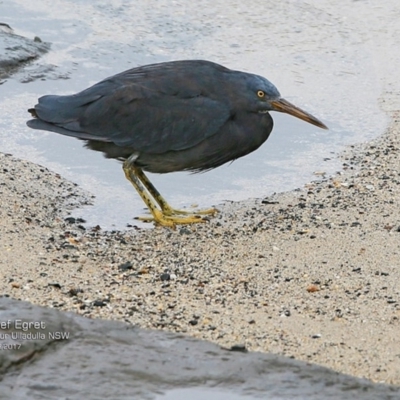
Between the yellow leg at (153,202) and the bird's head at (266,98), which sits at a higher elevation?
the bird's head at (266,98)

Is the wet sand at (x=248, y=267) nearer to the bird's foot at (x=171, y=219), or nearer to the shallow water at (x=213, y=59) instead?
the bird's foot at (x=171, y=219)

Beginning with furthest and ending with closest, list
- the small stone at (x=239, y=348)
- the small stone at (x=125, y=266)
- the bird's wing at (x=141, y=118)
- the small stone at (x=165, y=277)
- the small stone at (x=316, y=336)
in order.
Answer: the bird's wing at (x=141, y=118) → the small stone at (x=125, y=266) → the small stone at (x=165, y=277) → the small stone at (x=316, y=336) → the small stone at (x=239, y=348)

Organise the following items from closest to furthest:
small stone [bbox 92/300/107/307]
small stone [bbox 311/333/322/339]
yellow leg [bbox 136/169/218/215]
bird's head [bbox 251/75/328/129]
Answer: small stone [bbox 311/333/322/339] < small stone [bbox 92/300/107/307] < bird's head [bbox 251/75/328/129] < yellow leg [bbox 136/169/218/215]

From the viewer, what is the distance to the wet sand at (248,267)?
160 inches

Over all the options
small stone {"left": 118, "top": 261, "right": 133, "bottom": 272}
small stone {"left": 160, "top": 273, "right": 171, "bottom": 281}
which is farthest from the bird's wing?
small stone {"left": 160, "top": 273, "right": 171, "bottom": 281}

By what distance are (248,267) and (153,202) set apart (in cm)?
135

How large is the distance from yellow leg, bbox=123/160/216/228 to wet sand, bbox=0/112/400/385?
0.41 feet

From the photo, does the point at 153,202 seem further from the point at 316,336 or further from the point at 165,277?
the point at 316,336

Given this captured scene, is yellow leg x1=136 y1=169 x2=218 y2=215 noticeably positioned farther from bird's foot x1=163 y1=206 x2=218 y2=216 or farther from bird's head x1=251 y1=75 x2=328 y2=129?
bird's head x1=251 y1=75 x2=328 y2=129

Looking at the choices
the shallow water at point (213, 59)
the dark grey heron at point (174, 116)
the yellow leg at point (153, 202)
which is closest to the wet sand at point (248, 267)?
the yellow leg at point (153, 202)

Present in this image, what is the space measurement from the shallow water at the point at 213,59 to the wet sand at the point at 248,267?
27 cm

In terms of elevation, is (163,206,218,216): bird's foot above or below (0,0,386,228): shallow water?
below

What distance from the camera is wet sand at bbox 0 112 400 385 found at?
160 inches

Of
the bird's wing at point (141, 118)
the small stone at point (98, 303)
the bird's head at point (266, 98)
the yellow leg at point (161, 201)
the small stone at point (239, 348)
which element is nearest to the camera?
the small stone at point (239, 348)
